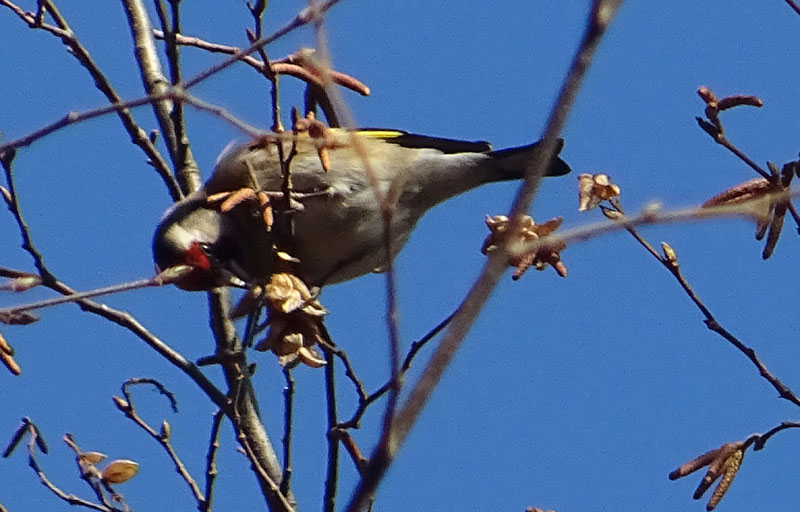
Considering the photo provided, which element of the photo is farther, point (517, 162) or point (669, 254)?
point (517, 162)

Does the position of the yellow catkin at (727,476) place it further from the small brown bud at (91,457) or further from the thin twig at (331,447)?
the small brown bud at (91,457)

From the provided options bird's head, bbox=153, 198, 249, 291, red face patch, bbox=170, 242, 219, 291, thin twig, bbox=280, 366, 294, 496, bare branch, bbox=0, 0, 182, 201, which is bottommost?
thin twig, bbox=280, 366, 294, 496

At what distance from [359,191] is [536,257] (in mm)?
1356

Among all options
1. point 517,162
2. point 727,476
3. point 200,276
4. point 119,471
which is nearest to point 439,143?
point 517,162

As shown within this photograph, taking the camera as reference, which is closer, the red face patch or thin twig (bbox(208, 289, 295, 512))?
thin twig (bbox(208, 289, 295, 512))

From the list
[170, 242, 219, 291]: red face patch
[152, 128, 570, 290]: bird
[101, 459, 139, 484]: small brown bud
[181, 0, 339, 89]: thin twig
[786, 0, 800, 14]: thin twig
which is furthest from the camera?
[152, 128, 570, 290]: bird

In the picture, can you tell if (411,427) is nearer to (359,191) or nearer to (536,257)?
(536,257)

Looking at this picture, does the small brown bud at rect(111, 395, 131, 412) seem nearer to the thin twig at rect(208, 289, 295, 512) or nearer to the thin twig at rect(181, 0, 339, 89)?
the thin twig at rect(208, 289, 295, 512)

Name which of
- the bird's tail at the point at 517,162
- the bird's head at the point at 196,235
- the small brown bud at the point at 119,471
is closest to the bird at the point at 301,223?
the bird's head at the point at 196,235

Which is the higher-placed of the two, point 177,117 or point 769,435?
point 177,117

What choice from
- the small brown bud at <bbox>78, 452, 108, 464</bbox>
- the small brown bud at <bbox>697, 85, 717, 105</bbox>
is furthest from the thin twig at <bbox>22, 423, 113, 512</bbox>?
the small brown bud at <bbox>697, 85, 717, 105</bbox>

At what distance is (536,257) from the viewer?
2.42 metres

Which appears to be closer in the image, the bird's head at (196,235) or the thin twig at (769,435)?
the thin twig at (769,435)

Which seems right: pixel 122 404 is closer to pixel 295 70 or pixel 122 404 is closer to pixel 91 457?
pixel 91 457
